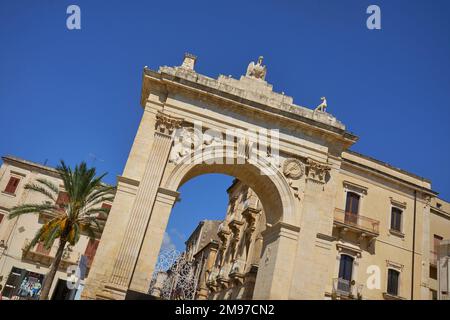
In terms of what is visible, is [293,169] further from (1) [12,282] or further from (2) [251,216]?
(1) [12,282]

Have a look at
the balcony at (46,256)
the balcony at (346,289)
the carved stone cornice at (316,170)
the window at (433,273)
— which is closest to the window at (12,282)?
the balcony at (46,256)

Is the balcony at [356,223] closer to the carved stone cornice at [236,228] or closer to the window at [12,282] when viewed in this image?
the carved stone cornice at [236,228]

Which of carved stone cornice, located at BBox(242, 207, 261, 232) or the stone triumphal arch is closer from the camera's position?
the stone triumphal arch

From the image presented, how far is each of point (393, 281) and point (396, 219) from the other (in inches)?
146

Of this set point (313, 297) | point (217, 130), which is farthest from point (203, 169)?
point (313, 297)

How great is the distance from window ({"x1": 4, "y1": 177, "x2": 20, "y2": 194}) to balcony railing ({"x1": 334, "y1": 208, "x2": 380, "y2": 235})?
73.9ft

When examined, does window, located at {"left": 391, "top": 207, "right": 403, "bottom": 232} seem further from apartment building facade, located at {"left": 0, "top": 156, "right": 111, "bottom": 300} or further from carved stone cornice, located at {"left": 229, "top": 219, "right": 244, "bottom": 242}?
apartment building facade, located at {"left": 0, "top": 156, "right": 111, "bottom": 300}

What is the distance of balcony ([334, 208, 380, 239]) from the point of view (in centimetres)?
2203

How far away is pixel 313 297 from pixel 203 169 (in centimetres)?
687

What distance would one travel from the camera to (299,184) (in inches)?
681

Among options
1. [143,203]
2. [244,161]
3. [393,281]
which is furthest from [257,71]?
[393,281]

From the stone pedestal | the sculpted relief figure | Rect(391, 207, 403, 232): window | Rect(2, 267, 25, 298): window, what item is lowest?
Rect(2, 267, 25, 298): window

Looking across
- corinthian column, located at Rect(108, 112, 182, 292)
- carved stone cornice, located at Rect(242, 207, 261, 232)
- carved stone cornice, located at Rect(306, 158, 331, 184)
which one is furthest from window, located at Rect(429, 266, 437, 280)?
corinthian column, located at Rect(108, 112, 182, 292)
